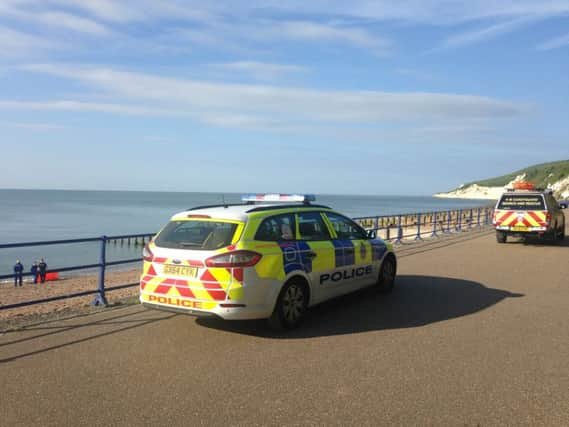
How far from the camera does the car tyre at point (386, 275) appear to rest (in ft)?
29.4

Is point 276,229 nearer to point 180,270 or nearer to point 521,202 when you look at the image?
point 180,270

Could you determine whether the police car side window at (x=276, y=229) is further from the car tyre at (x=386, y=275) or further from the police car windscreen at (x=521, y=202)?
the police car windscreen at (x=521, y=202)

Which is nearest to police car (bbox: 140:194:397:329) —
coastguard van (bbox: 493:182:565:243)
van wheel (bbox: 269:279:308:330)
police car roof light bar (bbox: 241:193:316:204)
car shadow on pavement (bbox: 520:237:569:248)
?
van wheel (bbox: 269:279:308:330)

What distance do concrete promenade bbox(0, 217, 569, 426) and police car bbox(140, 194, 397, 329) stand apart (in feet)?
1.31

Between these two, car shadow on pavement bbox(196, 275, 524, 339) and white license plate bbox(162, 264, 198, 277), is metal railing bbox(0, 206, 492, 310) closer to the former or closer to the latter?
white license plate bbox(162, 264, 198, 277)

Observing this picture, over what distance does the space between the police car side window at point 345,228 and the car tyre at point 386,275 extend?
0.83 m

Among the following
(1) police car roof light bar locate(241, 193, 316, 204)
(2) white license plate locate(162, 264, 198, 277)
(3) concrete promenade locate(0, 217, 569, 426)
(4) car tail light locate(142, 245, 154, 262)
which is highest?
(1) police car roof light bar locate(241, 193, 316, 204)

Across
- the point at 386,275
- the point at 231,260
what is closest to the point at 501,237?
the point at 386,275

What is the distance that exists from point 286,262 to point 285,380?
1.86 m

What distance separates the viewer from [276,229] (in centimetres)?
664

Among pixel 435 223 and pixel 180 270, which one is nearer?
pixel 180 270

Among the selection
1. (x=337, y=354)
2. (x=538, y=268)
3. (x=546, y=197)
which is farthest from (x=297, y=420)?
(x=546, y=197)

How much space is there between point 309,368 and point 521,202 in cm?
1553

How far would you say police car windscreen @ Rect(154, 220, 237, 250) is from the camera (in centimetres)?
614
